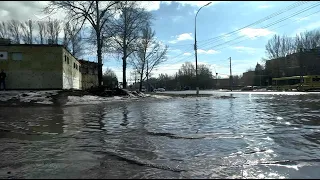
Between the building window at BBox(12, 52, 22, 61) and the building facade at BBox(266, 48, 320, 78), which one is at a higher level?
the building facade at BBox(266, 48, 320, 78)

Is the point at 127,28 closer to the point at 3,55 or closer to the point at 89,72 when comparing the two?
the point at 3,55

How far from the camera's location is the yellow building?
3825 cm

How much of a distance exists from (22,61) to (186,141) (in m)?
33.1

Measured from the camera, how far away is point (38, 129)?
12.5 m

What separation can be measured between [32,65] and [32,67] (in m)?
0.21

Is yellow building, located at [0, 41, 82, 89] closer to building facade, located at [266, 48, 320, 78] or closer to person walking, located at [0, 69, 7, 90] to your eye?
person walking, located at [0, 69, 7, 90]

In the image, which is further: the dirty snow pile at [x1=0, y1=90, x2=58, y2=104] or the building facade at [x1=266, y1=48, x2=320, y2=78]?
the building facade at [x1=266, y1=48, x2=320, y2=78]

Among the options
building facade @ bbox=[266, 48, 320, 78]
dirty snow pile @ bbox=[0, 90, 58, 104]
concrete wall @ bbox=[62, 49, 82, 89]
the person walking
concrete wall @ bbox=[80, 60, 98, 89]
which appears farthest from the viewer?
concrete wall @ bbox=[80, 60, 98, 89]

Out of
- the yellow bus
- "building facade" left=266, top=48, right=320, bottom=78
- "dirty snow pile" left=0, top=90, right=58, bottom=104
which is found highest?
"building facade" left=266, top=48, right=320, bottom=78

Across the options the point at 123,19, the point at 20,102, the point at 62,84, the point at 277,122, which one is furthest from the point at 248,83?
the point at 277,122

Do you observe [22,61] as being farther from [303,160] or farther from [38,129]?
[303,160]

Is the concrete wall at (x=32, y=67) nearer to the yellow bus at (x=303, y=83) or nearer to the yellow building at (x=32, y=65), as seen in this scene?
the yellow building at (x=32, y=65)

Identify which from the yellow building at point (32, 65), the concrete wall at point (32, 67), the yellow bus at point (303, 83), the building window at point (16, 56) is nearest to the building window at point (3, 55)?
the yellow building at point (32, 65)

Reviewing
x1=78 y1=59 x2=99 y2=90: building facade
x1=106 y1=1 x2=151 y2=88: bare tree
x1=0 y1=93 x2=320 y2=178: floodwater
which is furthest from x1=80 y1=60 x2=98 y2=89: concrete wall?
x1=0 y1=93 x2=320 y2=178: floodwater
